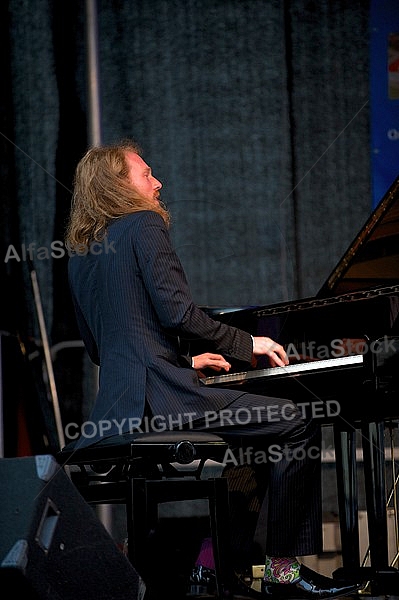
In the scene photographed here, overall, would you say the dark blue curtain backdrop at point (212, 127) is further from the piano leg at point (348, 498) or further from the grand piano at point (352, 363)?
the piano leg at point (348, 498)

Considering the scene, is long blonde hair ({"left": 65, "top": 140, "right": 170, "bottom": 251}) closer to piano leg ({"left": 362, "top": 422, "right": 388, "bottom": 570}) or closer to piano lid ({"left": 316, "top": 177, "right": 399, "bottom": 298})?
piano lid ({"left": 316, "top": 177, "right": 399, "bottom": 298})

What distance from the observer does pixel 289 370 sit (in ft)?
9.79

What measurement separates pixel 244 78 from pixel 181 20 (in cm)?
43

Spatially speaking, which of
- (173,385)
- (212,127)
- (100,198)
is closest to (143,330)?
(173,385)

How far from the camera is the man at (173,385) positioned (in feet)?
9.19

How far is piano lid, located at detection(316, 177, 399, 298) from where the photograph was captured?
3014 millimetres

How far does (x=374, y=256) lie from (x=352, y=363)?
17.3 inches

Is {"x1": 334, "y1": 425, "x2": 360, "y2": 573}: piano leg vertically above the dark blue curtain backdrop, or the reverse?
the dark blue curtain backdrop

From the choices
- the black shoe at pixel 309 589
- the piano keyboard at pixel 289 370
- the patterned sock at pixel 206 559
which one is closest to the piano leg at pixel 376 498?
the black shoe at pixel 309 589

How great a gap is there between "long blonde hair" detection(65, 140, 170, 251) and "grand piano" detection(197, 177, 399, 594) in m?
0.56

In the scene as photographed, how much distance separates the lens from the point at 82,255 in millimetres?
2986

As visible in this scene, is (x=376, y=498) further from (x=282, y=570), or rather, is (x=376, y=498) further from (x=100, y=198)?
(x=100, y=198)

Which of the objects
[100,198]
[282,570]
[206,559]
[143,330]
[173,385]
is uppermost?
[100,198]

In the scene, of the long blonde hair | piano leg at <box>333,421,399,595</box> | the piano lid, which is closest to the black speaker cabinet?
piano leg at <box>333,421,399,595</box>
